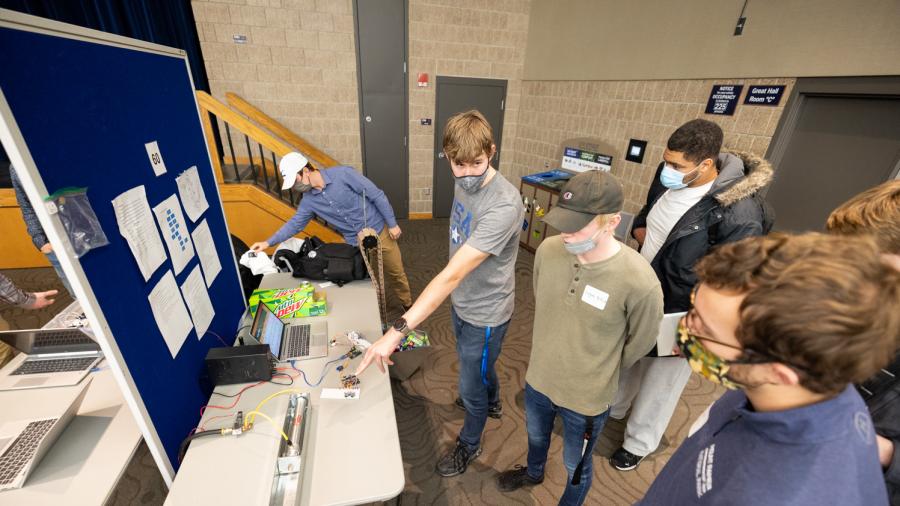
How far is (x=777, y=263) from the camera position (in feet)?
1.81

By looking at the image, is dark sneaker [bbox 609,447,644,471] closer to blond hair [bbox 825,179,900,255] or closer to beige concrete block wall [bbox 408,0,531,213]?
blond hair [bbox 825,179,900,255]

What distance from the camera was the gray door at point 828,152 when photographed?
7.07 ft

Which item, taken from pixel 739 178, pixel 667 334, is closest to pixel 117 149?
pixel 667 334

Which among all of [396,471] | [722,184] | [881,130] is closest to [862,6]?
[881,130]

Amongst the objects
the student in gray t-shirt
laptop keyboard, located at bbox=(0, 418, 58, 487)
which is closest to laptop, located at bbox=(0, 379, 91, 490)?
laptop keyboard, located at bbox=(0, 418, 58, 487)

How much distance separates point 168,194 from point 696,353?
66.6 inches

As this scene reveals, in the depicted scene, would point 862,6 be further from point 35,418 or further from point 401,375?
point 35,418

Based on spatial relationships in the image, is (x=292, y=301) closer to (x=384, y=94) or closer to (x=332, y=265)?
(x=332, y=265)

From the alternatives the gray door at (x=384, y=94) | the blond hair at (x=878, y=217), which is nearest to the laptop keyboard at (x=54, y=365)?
the blond hair at (x=878, y=217)

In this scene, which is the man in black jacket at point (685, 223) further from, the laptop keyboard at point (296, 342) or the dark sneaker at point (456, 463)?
the laptop keyboard at point (296, 342)

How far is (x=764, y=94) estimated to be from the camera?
8.37 ft

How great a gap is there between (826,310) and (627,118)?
142 inches

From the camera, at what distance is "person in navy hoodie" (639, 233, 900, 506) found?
1.62ft

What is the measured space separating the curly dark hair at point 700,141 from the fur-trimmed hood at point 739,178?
8cm
